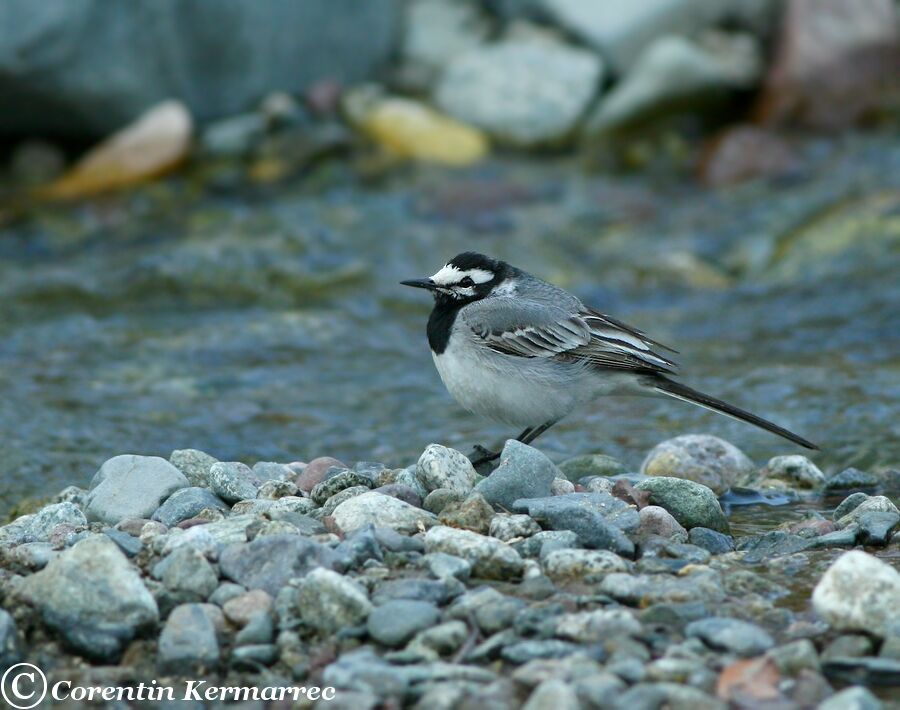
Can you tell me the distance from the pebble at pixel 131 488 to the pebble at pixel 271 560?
3.30 ft

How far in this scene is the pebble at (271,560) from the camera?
4.97 m

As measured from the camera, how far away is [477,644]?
4523 mm

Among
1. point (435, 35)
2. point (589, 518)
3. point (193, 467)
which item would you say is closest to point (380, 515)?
point (589, 518)

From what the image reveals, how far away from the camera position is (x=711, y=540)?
5793 millimetres

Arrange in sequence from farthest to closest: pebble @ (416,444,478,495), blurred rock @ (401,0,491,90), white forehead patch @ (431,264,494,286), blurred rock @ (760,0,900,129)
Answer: blurred rock @ (401,0,491,90) < blurred rock @ (760,0,900,129) < white forehead patch @ (431,264,494,286) < pebble @ (416,444,478,495)

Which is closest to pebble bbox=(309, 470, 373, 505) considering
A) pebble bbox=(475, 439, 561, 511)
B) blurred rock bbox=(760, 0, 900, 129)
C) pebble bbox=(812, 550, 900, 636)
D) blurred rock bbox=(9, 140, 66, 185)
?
pebble bbox=(475, 439, 561, 511)

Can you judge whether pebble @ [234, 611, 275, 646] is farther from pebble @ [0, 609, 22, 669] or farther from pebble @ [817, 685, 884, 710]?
pebble @ [817, 685, 884, 710]

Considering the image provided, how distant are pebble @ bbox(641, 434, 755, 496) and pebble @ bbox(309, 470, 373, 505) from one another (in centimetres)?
186

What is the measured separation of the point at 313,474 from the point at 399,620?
2.03 meters

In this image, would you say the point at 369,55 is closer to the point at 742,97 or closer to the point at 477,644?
the point at 742,97

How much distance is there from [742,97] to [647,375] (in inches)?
357

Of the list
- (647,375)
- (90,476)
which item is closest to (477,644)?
(647,375)

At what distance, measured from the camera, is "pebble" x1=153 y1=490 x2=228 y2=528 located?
5.83 metres

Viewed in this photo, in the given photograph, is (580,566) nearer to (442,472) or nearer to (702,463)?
(442,472)
